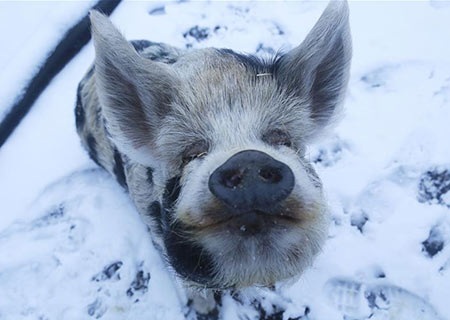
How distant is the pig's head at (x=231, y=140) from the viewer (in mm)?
1451

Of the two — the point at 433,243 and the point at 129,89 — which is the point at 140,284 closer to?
the point at 129,89

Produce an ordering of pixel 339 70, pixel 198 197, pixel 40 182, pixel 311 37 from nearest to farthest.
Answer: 1. pixel 198 197
2. pixel 311 37
3. pixel 339 70
4. pixel 40 182

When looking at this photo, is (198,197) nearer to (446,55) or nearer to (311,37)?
(311,37)

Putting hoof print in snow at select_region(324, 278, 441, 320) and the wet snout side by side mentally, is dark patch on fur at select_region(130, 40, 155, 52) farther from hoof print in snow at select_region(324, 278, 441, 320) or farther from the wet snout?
hoof print in snow at select_region(324, 278, 441, 320)

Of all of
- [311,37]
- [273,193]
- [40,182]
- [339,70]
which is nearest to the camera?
[273,193]

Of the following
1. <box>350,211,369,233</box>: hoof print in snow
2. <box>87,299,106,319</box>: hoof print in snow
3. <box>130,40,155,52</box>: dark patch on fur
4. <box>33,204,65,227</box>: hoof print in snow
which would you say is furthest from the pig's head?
<box>33,204,65,227</box>: hoof print in snow

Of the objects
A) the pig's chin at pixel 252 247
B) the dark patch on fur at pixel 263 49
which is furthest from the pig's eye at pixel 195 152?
the dark patch on fur at pixel 263 49

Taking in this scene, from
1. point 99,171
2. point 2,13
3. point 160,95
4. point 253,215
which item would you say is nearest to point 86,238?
point 99,171

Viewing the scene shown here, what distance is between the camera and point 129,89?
6.66 ft

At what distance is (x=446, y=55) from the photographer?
138 inches

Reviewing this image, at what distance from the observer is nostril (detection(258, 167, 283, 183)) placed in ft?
4.63

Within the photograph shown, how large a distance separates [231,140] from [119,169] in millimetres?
1296

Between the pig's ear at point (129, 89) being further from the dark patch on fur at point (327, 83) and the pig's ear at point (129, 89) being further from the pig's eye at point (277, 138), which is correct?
the dark patch on fur at point (327, 83)

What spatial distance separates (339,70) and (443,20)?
2.19 metres
